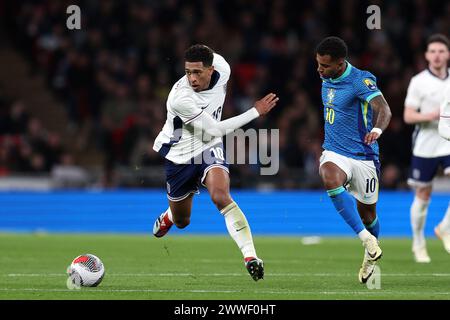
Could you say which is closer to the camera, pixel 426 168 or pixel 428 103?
pixel 428 103

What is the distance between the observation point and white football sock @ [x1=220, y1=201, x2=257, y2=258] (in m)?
9.68

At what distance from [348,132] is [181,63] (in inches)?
466

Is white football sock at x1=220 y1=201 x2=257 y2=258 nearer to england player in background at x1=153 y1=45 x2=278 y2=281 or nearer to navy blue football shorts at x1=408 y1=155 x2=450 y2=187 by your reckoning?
england player in background at x1=153 y1=45 x2=278 y2=281

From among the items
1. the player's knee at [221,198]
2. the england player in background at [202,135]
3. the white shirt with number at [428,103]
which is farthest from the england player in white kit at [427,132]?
the player's knee at [221,198]

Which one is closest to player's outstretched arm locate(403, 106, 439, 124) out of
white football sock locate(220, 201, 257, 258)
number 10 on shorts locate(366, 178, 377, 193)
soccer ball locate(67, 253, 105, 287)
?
number 10 on shorts locate(366, 178, 377, 193)

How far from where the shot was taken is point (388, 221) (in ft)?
60.9

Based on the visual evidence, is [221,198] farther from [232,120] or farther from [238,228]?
[232,120]

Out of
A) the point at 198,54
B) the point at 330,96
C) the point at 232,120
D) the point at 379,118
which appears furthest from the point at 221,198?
the point at 379,118

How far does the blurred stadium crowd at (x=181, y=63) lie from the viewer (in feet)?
65.8

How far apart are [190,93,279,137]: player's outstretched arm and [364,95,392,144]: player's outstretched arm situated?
92cm

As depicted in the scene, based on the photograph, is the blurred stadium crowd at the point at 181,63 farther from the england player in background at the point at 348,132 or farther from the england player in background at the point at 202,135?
the england player in background at the point at 348,132

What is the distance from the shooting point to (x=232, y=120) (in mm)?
10031

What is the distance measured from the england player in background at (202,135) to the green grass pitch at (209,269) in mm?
723

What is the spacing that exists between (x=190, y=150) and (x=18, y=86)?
14462 millimetres
